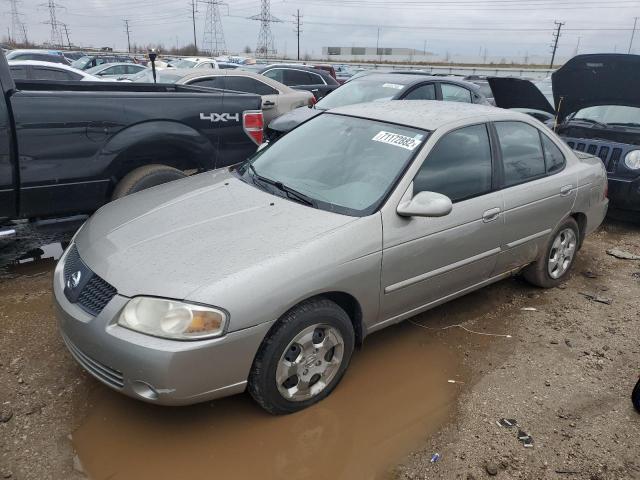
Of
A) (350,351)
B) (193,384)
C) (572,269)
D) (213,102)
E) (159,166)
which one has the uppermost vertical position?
(213,102)

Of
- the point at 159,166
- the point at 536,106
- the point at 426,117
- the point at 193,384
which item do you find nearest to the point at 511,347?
the point at 426,117

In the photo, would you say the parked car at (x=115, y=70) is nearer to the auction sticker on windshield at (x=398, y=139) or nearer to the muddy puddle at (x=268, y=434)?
the auction sticker on windshield at (x=398, y=139)

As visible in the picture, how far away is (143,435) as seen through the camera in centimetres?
271

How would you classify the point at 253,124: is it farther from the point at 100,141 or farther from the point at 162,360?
the point at 162,360

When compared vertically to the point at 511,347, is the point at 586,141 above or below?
above

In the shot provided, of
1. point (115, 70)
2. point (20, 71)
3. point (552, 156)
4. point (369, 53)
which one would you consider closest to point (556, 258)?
point (552, 156)

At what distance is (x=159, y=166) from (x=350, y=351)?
2.68 metres

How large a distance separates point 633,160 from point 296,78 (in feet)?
31.0

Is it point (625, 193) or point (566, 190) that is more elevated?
point (566, 190)

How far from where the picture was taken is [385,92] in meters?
8.09

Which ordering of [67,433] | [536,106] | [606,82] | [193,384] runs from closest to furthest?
[193,384]
[67,433]
[606,82]
[536,106]

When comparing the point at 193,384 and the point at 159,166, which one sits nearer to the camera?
the point at 193,384

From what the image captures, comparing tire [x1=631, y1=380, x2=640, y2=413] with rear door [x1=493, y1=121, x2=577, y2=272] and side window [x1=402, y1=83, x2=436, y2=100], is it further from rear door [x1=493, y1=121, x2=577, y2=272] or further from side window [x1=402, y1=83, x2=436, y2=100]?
side window [x1=402, y1=83, x2=436, y2=100]

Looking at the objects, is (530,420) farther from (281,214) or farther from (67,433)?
(67,433)
